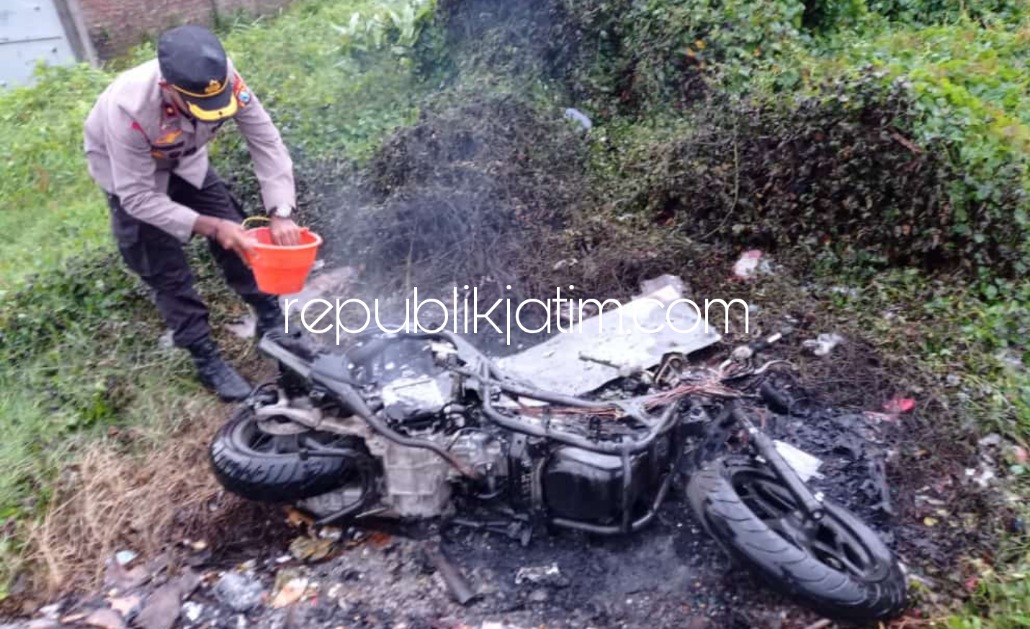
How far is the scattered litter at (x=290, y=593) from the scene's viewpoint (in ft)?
10.1

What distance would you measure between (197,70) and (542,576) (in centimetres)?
249

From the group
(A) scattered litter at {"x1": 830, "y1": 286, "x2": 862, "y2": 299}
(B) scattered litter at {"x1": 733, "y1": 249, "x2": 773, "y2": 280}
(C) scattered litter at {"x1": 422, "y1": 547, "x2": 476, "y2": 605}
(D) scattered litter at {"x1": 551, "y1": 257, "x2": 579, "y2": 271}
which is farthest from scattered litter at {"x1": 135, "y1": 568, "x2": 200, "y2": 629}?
(A) scattered litter at {"x1": 830, "y1": 286, "x2": 862, "y2": 299}

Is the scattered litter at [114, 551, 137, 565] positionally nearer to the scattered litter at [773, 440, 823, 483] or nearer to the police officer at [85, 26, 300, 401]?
the police officer at [85, 26, 300, 401]

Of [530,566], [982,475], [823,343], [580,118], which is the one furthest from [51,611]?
[580,118]

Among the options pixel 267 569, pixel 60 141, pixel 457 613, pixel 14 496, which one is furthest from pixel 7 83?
pixel 457 613

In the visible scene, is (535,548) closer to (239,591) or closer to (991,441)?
(239,591)

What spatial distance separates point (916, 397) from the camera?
142 inches

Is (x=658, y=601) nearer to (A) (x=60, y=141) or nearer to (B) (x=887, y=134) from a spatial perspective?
(B) (x=887, y=134)

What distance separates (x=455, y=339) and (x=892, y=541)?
6.48 ft

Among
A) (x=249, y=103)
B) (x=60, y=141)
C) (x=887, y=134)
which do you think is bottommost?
(x=60, y=141)

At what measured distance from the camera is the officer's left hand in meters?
3.60

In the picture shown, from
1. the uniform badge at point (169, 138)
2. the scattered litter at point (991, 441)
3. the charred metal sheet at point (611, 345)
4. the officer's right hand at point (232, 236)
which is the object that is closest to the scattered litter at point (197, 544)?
the officer's right hand at point (232, 236)

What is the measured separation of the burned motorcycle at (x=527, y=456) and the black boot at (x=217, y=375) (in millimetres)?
737

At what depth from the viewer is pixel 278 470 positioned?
10.0 ft
